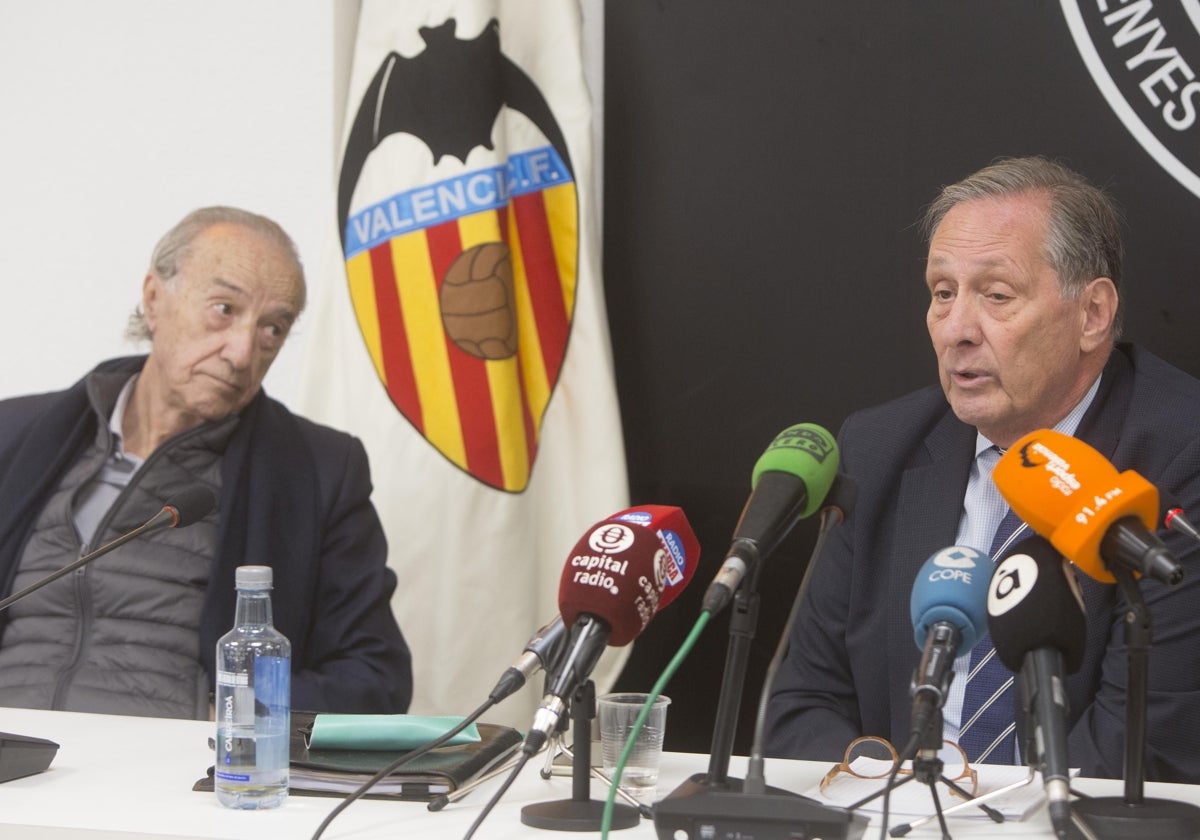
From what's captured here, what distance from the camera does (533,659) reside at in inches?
53.6

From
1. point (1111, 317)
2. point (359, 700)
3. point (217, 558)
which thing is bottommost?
point (359, 700)

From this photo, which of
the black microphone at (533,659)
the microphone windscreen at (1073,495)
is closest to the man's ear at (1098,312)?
the microphone windscreen at (1073,495)

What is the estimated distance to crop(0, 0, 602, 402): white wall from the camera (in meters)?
3.40

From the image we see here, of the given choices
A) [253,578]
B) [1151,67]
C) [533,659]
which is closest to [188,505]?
[253,578]

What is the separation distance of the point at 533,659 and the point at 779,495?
0.98 feet

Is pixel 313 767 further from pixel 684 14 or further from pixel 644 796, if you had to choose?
pixel 684 14

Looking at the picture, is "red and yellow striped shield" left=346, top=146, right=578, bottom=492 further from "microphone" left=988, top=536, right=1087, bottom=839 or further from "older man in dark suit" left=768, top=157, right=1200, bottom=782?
"microphone" left=988, top=536, right=1087, bottom=839

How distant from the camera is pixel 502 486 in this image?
3.05 m

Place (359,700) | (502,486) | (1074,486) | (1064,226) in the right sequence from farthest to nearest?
(502,486) < (359,700) < (1064,226) < (1074,486)

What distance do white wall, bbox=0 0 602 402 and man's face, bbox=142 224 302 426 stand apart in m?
0.31

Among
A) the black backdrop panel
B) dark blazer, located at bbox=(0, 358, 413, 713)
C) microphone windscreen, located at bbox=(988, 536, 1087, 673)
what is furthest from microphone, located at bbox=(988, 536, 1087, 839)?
the black backdrop panel

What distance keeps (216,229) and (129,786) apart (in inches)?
69.0

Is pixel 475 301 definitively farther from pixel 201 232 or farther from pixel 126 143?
pixel 126 143

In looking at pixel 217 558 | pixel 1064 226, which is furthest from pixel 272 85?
pixel 1064 226
